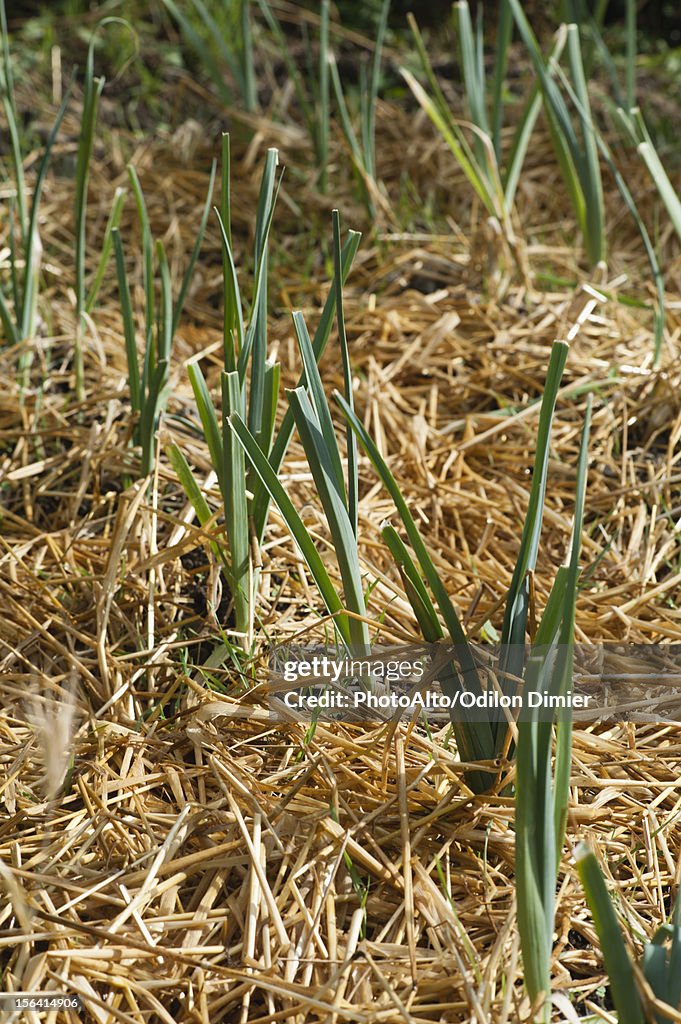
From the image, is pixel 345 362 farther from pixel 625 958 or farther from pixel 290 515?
pixel 625 958

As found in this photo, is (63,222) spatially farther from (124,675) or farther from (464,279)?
(124,675)

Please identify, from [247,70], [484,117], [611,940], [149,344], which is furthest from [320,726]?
[247,70]

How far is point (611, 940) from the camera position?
2.27 feet

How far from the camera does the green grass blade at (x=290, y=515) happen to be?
3.36 feet

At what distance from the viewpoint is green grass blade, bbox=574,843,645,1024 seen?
673 millimetres

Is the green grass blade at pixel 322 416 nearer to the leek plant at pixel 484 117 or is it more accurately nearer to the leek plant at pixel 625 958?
the leek plant at pixel 625 958

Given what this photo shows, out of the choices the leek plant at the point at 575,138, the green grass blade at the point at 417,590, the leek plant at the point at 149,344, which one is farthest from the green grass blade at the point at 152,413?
the leek plant at the point at 575,138

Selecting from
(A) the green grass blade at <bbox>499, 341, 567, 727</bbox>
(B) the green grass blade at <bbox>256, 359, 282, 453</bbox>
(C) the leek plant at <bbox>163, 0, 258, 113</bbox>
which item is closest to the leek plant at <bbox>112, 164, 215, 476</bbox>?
(B) the green grass blade at <bbox>256, 359, 282, 453</bbox>

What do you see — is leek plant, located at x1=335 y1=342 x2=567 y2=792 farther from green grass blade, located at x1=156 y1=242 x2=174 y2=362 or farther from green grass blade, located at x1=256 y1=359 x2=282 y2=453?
green grass blade, located at x1=156 y1=242 x2=174 y2=362

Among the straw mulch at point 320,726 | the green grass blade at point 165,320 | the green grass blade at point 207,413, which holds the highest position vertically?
the green grass blade at point 165,320

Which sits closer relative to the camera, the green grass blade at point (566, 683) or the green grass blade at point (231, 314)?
the green grass blade at point (566, 683)

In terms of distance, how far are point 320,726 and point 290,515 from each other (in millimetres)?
265

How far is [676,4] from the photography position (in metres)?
3.04

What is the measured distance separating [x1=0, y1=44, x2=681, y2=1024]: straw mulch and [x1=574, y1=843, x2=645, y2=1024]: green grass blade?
147mm
